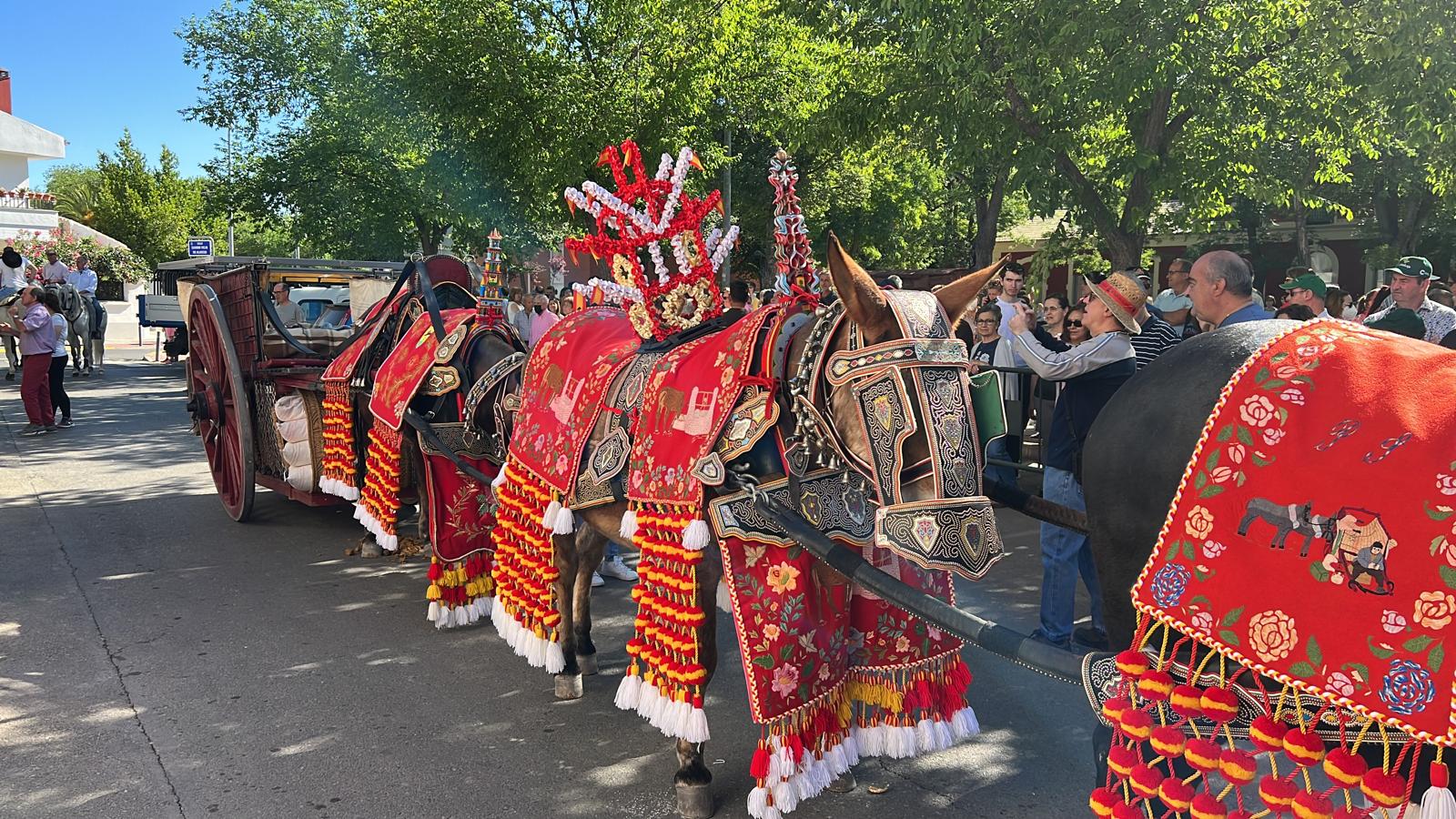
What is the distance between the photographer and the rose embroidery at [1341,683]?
1.82 m

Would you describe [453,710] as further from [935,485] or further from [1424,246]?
[1424,246]

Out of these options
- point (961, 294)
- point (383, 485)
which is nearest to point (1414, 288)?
point (961, 294)

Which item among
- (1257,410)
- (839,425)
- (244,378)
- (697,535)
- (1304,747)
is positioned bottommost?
(1304,747)

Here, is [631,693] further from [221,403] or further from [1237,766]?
[221,403]

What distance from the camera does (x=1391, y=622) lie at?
1.80 metres

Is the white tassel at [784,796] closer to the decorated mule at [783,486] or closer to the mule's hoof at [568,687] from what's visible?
the decorated mule at [783,486]

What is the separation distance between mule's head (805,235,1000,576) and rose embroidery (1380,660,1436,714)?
3.26 feet

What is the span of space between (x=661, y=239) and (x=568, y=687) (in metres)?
2.01

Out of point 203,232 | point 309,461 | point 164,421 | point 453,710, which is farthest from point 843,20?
point 203,232

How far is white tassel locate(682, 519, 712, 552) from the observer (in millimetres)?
3072

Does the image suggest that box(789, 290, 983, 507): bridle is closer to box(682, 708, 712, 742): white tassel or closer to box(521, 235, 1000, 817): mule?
box(521, 235, 1000, 817): mule

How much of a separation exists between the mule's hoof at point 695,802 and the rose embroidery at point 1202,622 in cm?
193

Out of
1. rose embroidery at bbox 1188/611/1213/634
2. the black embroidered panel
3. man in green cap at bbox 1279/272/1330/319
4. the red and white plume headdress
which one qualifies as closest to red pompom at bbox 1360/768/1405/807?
rose embroidery at bbox 1188/611/1213/634

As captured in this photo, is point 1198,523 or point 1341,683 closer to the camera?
point 1341,683
